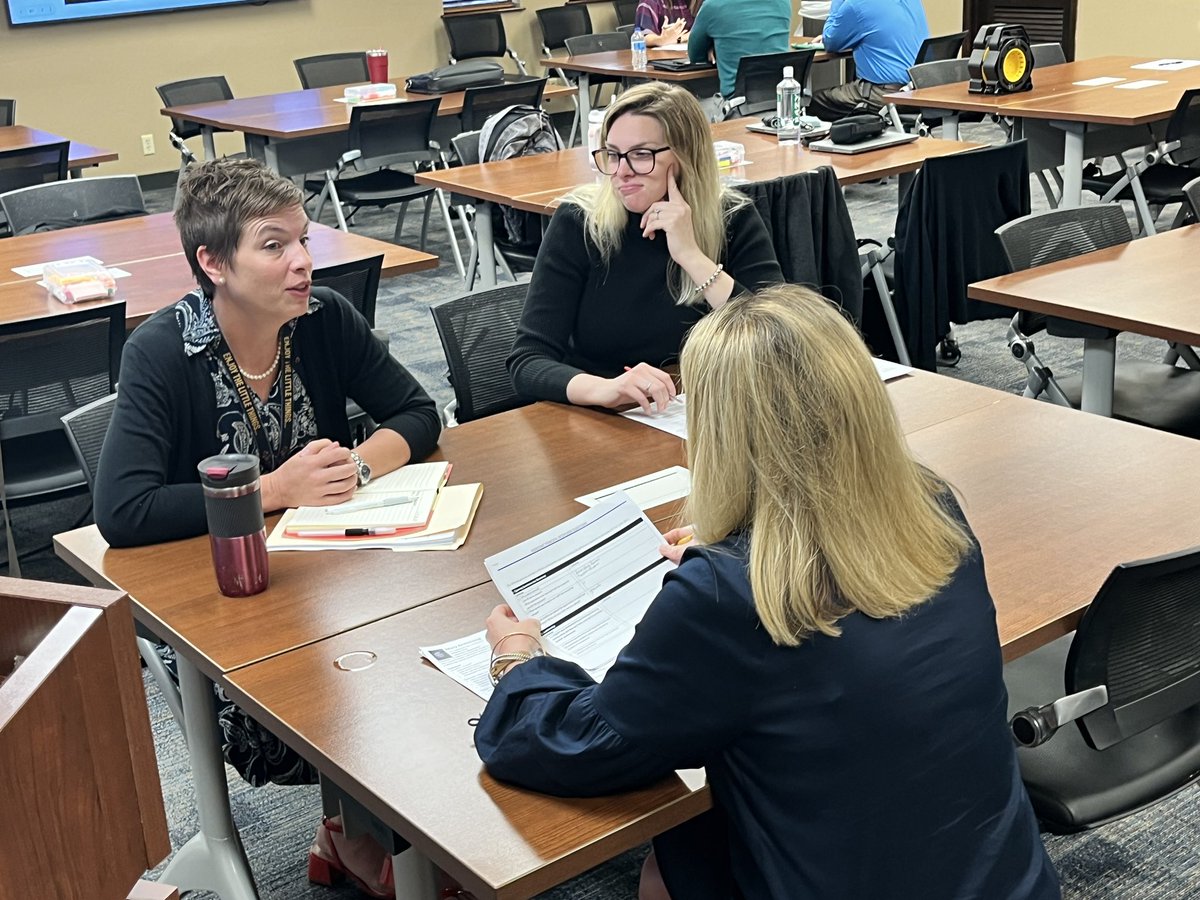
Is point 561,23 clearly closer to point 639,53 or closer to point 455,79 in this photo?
point 639,53

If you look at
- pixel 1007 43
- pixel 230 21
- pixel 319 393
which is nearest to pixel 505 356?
pixel 319 393

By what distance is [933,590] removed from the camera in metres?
1.35

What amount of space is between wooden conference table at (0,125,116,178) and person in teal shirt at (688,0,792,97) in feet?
10.3

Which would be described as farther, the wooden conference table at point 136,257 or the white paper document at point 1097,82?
the white paper document at point 1097,82

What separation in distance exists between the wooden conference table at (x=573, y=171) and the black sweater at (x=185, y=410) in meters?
1.96

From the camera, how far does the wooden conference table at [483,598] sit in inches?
54.0

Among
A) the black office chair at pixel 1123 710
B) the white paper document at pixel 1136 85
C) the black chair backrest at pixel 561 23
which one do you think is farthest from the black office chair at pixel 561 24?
the black office chair at pixel 1123 710

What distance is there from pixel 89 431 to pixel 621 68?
5.96m

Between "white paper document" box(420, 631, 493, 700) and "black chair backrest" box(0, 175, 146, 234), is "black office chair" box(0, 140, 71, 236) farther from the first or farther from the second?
"white paper document" box(420, 631, 493, 700)

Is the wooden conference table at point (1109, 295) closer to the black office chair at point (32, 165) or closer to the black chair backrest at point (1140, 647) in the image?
the black chair backrest at point (1140, 647)

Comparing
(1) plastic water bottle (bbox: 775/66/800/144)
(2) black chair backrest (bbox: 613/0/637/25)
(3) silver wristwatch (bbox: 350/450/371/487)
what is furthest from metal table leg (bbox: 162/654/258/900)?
(2) black chair backrest (bbox: 613/0/637/25)

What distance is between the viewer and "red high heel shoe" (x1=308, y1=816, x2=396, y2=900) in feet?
7.34

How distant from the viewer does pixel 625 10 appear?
11039 mm

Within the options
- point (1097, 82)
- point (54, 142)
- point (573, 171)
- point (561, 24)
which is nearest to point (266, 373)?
point (573, 171)
